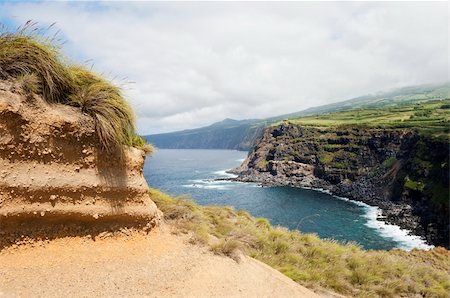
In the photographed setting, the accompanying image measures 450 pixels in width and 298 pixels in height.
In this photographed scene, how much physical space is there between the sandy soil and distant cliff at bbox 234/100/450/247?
83681 millimetres

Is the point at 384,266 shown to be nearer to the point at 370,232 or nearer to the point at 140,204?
the point at 140,204

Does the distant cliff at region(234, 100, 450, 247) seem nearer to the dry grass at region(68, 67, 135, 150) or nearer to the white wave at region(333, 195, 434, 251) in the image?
the white wave at region(333, 195, 434, 251)

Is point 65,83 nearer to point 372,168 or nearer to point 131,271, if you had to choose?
point 131,271

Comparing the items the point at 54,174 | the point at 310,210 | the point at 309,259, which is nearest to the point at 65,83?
the point at 54,174

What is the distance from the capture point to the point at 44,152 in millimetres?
8617

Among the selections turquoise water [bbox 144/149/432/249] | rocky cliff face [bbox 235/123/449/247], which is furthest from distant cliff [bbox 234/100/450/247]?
turquoise water [bbox 144/149/432/249]

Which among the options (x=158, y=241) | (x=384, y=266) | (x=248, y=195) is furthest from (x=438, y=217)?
(x=158, y=241)

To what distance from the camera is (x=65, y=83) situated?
9.37 metres

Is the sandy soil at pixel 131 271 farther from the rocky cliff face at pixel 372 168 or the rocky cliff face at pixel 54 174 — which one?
the rocky cliff face at pixel 372 168

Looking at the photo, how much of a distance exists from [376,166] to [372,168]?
1.62 meters

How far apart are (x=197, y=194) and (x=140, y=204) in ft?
392

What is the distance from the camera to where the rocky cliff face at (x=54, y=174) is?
8.09 m

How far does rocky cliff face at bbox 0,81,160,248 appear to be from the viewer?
8086 millimetres

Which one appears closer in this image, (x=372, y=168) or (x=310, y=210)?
(x=310, y=210)
